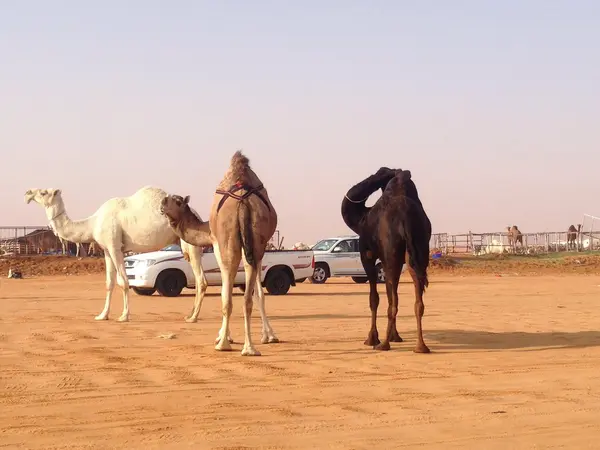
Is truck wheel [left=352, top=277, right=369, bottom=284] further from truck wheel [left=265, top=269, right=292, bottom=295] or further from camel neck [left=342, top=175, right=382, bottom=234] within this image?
camel neck [left=342, top=175, right=382, bottom=234]

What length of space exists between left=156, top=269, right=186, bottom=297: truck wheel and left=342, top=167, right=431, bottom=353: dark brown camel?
13.0m

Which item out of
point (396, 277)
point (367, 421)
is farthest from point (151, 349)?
point (367, 421)

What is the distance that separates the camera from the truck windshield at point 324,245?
115 feet

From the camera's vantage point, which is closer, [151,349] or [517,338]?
[151,349]

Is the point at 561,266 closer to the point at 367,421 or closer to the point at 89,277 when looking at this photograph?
the point at 89,277

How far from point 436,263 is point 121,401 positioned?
41.6m

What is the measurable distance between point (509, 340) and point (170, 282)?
547 inches

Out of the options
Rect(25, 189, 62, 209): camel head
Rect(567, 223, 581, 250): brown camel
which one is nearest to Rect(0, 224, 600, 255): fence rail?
Rect(567, 223, 581, 250): brown camel

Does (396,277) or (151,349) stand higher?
(396,277)

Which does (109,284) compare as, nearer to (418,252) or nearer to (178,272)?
(418,252)

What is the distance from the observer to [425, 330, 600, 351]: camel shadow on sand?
12.0 m

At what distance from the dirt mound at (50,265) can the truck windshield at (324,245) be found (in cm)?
1471

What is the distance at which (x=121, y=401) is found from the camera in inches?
303

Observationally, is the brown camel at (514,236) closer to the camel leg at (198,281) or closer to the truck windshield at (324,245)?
the truck windshield at (324,245)
